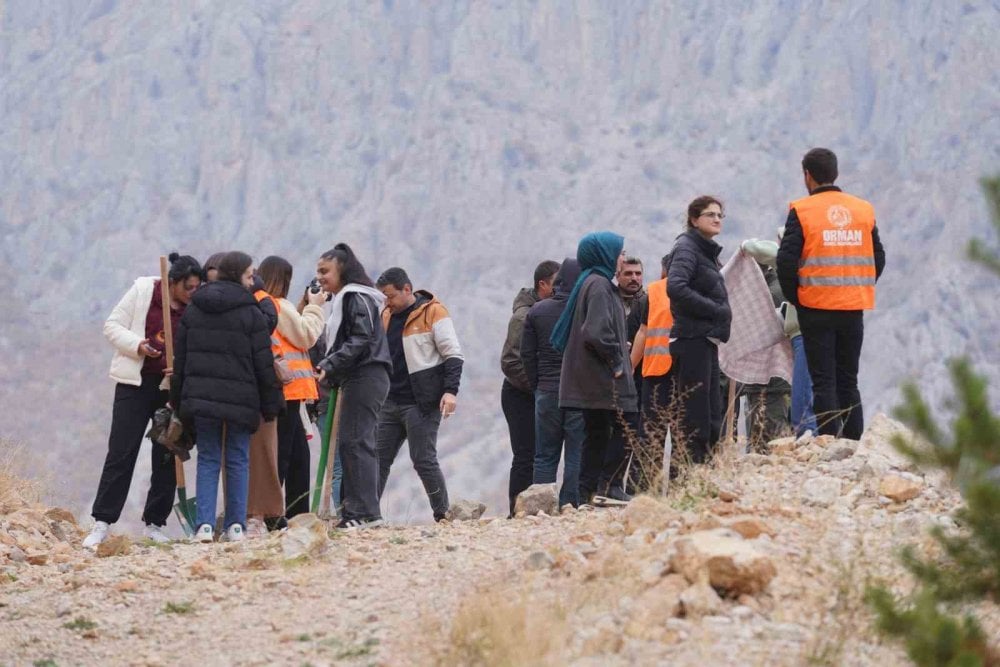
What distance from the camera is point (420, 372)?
10836 millimetres

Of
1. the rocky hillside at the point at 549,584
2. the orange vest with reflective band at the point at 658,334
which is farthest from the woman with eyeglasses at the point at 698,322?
the rocky hillside at the point at 549,584

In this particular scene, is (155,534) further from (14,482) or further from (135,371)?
(14,482)

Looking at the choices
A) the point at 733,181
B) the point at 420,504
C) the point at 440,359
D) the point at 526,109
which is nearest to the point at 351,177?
the point at 526,109

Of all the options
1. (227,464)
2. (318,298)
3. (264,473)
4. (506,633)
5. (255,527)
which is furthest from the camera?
(318,298)

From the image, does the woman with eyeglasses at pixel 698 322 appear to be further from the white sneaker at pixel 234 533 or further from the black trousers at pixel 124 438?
the black trousers at pixel 124 438

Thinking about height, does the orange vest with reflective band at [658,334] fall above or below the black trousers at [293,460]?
above

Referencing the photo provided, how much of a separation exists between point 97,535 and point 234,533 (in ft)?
3.14

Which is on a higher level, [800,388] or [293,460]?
[800,388]

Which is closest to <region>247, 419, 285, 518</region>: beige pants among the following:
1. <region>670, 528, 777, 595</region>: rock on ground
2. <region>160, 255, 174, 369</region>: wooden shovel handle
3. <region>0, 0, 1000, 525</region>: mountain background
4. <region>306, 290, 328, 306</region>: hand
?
<region>160, 255, 174, 369</region>: wooden shovel handle

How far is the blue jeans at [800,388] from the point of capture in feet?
33.0

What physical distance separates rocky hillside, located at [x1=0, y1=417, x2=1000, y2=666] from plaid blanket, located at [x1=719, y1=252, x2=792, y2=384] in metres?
1.21

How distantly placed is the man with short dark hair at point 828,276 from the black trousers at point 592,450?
50.0 inches

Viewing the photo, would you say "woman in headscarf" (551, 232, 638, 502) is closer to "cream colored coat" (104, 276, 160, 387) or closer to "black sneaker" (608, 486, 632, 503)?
"black sneaker" (608, 486, 632, 503)

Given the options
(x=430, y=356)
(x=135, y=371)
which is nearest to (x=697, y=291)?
(x=430, y=356)
